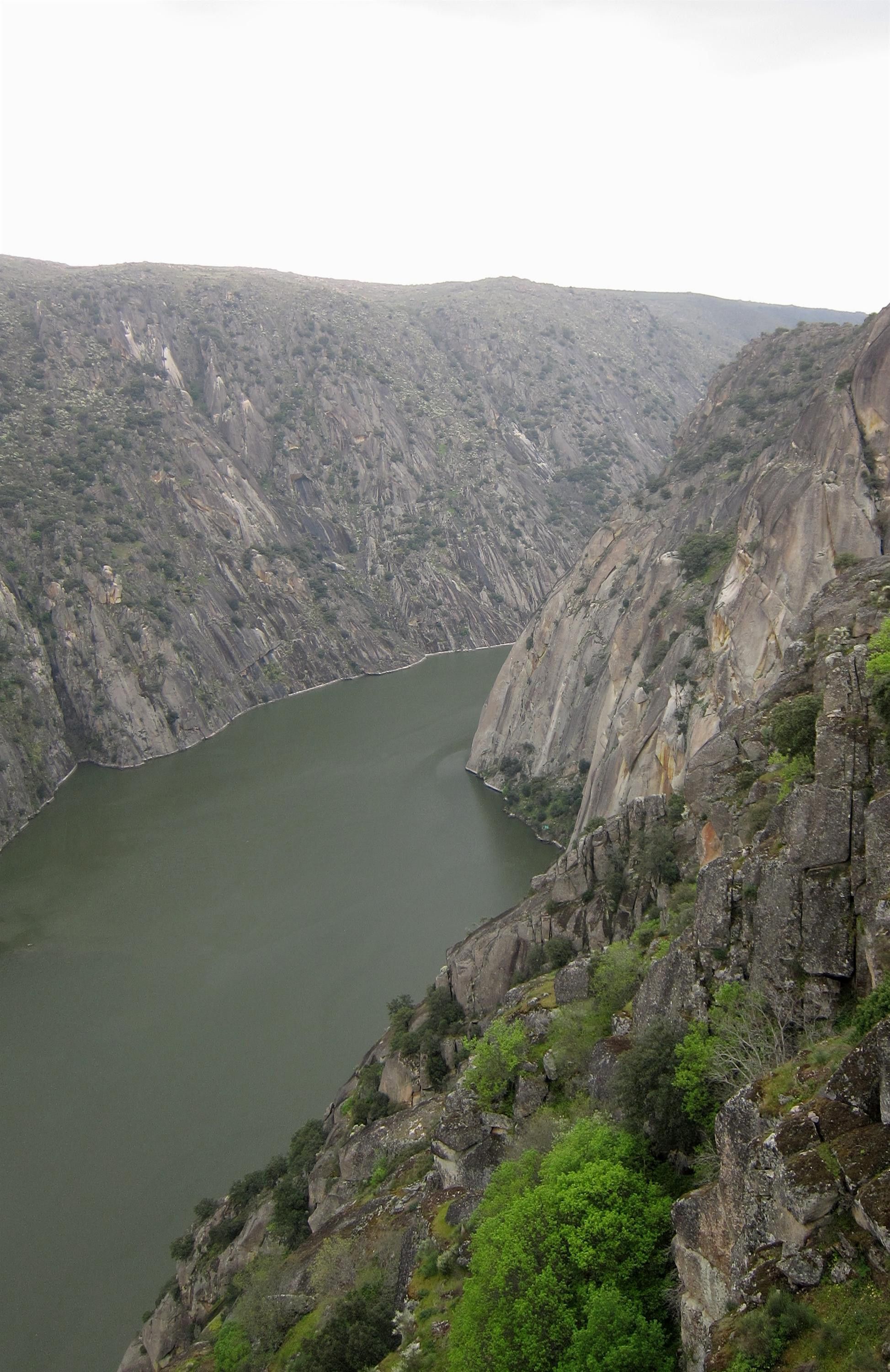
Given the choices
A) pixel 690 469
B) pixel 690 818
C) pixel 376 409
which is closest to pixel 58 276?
pixel 376 409

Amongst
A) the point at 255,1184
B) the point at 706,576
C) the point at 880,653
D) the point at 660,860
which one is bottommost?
the point at 255,1184

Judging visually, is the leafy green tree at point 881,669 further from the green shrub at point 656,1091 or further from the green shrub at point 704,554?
the green shrub at point 704,554

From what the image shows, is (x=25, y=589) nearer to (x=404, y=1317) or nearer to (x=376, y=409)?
(x=376, y=409)

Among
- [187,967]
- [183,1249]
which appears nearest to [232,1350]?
[183,1249]

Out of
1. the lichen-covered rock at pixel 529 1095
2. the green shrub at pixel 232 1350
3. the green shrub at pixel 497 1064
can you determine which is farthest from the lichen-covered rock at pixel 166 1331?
the lichen-covered rock at pixel 529 1095

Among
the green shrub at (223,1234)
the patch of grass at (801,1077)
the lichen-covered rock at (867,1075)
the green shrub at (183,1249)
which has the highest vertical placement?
the lichen-covered rock at (867,1075)

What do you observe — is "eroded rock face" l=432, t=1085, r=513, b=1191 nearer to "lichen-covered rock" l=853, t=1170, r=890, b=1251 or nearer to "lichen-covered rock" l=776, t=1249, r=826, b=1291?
"lichen-covered rock" l=776, t=1249, r=826, b=1291

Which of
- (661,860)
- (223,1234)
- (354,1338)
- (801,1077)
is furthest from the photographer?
(223,1234)

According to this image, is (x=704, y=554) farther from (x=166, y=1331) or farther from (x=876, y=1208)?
(x=876, y=1208)
